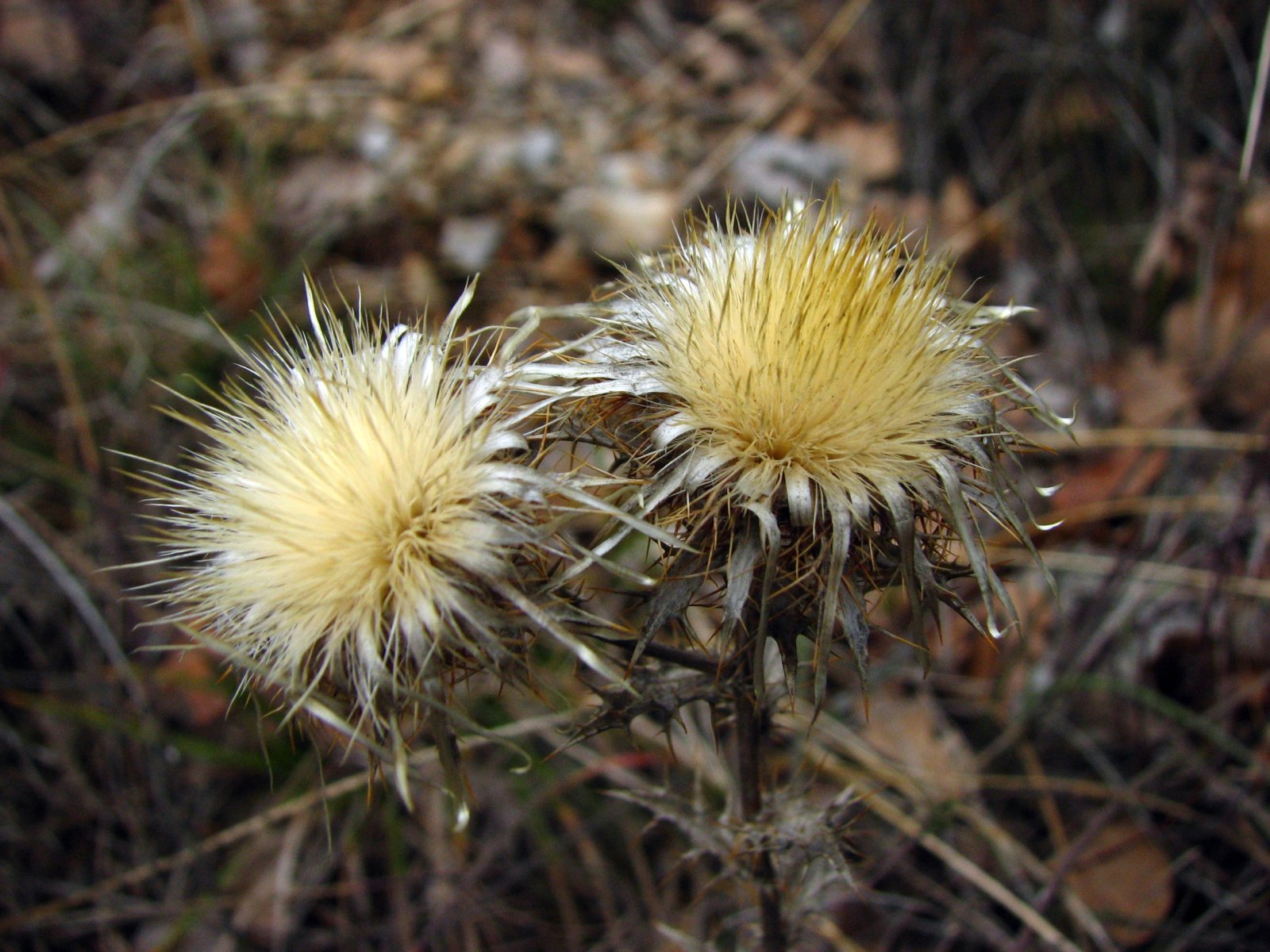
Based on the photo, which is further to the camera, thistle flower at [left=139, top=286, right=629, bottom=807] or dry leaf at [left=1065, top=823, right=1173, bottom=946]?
dry leaf at [left=1065, top=823, right=1173, bottom=946]

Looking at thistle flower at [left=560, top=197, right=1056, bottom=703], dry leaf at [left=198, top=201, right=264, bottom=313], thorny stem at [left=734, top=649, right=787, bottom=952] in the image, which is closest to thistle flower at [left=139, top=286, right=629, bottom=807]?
thistle flower at [left=560, top=197, right=1056, bottom=703]

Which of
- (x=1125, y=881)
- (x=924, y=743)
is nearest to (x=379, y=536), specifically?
(x=924, y=743)

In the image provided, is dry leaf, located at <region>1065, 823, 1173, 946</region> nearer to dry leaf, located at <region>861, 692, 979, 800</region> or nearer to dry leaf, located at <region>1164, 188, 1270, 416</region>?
dry leaf, located at <region>861, 692, 979, 800</region>

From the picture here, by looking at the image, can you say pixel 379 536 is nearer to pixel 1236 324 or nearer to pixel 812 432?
pixel 812 432

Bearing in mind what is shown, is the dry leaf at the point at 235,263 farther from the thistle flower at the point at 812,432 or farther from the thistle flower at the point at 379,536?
the thistle flower at the point at 812,432

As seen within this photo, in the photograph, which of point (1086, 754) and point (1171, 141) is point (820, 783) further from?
point (1171, 141)

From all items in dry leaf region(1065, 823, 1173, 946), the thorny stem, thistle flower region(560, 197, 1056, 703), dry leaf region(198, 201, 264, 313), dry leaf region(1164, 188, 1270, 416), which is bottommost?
dry leaf region(1065, 823, 1173, 946)
